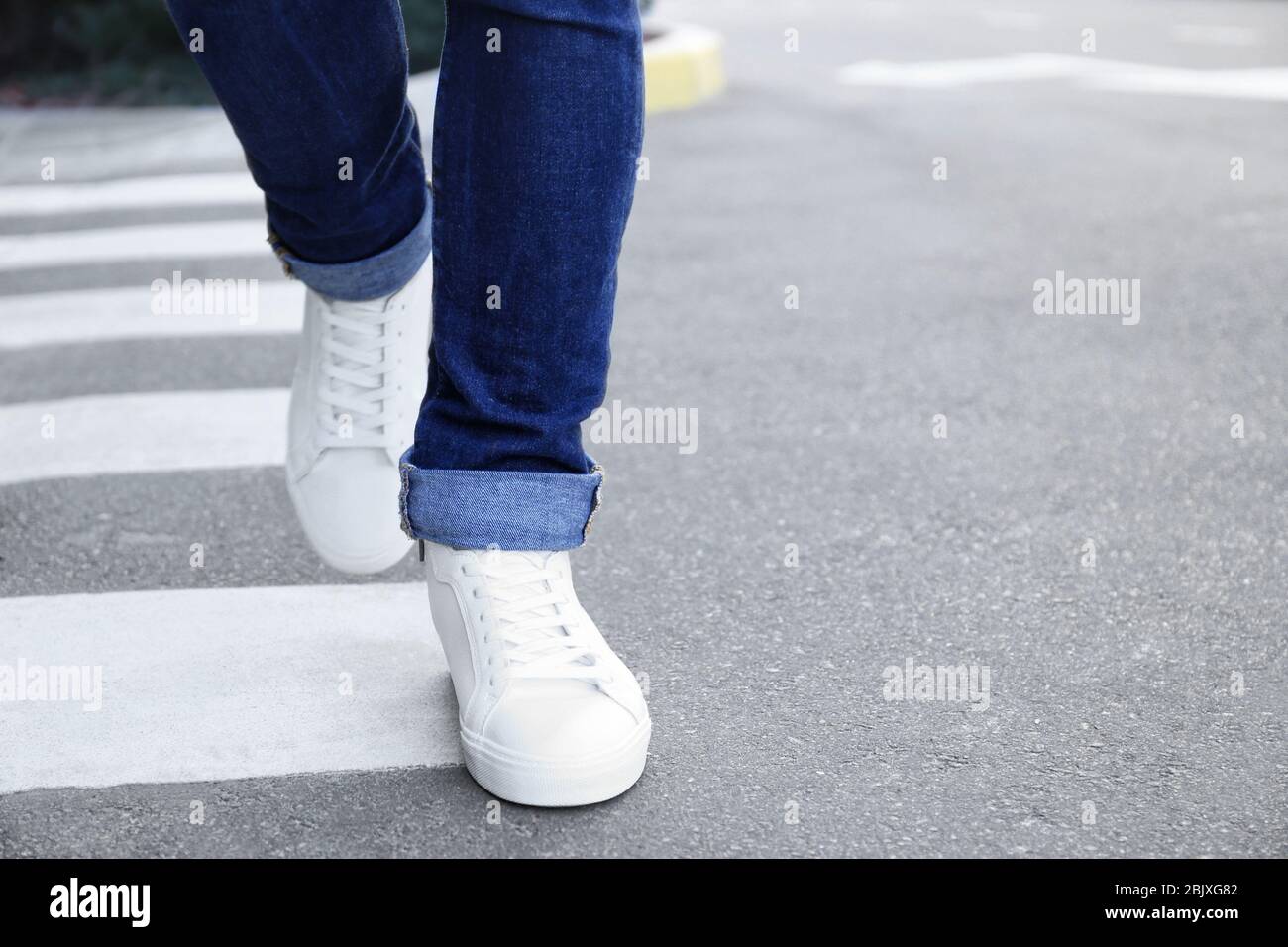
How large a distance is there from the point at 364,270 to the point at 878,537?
0.84m

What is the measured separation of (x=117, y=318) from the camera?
3.57 meters

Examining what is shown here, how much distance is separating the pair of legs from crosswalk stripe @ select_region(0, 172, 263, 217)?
3.38 meters

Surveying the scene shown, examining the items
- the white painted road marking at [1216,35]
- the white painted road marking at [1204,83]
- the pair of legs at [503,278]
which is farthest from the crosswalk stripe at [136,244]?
the white painted road marking at [1216,35]

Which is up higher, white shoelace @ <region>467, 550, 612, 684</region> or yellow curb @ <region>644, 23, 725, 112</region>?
white shoelace @ <region>467, 550, 612, 684</region>

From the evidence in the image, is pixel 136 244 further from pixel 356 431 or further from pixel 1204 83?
pixel 1204 83

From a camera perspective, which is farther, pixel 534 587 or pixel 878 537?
pixel 878 537

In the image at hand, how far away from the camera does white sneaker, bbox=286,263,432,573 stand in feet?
6.37

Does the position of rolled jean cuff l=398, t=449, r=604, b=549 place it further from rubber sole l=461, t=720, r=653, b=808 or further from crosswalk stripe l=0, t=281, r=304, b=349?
crosswalk stripe l=0, t=281, r=304, b=349

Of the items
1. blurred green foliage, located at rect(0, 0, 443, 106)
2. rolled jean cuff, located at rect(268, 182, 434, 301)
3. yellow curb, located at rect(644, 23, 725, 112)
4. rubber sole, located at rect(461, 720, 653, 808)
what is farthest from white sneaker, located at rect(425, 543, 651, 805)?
blurred green foliage, located at rect(0, 0, 443, 106)

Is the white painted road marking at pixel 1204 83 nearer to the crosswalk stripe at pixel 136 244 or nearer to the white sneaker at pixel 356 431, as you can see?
the crosswalk stripe at pixel 136 244

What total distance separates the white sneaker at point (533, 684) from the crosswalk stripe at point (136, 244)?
112 inches

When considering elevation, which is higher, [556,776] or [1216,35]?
[556,776]

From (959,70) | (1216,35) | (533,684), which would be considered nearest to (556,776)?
(533,684)
